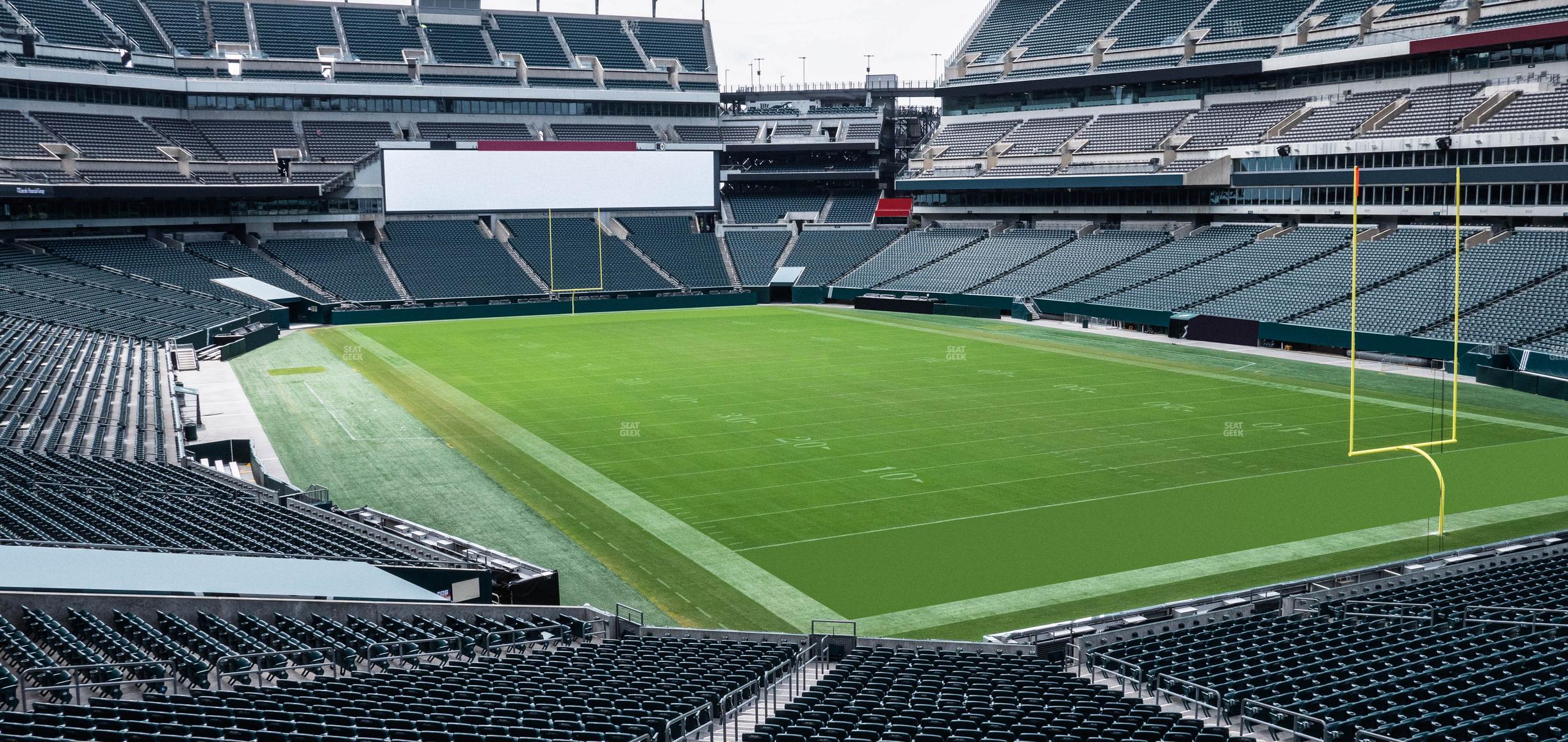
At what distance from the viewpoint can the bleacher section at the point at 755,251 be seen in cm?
7625

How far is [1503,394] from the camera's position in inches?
1503

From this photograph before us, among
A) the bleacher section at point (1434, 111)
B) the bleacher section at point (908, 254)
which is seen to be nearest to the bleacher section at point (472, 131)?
the bleacher section at point (908, 254)

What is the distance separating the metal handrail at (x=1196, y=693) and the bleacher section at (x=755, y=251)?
2448 inches

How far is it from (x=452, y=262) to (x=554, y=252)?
6.35 m

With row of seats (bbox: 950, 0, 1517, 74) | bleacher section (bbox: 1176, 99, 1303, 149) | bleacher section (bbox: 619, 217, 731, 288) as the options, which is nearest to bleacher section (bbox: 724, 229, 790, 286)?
bleacher section (bbox: 619, 217, 731, 288)

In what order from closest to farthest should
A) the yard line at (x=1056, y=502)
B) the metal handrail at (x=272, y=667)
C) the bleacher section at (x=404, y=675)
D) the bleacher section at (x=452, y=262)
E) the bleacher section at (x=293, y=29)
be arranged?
the bleacher section at (x=404, y=675), the metal handrail at (x=272, y=667), the yard line at (x=1056, y=502), the bleacher section at (x=452, y=262), the bleacher section at (x=293, y=29)

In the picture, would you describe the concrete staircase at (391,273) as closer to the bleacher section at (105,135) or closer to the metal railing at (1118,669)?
the bleacher section at (105,135)

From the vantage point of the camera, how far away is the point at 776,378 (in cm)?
4309

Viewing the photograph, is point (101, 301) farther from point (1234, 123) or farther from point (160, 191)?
point (1234, 123)

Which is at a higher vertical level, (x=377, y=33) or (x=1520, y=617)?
(x=377, y=33)

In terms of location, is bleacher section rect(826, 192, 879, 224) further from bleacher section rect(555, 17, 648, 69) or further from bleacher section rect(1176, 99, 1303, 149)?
bleacher section rect(1176, 99, 1303, 149)

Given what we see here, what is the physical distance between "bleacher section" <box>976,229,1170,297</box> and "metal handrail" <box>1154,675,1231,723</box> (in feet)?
164

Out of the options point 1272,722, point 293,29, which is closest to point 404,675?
point 1272,722

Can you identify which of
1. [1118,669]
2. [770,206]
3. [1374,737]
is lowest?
[1118,669]
